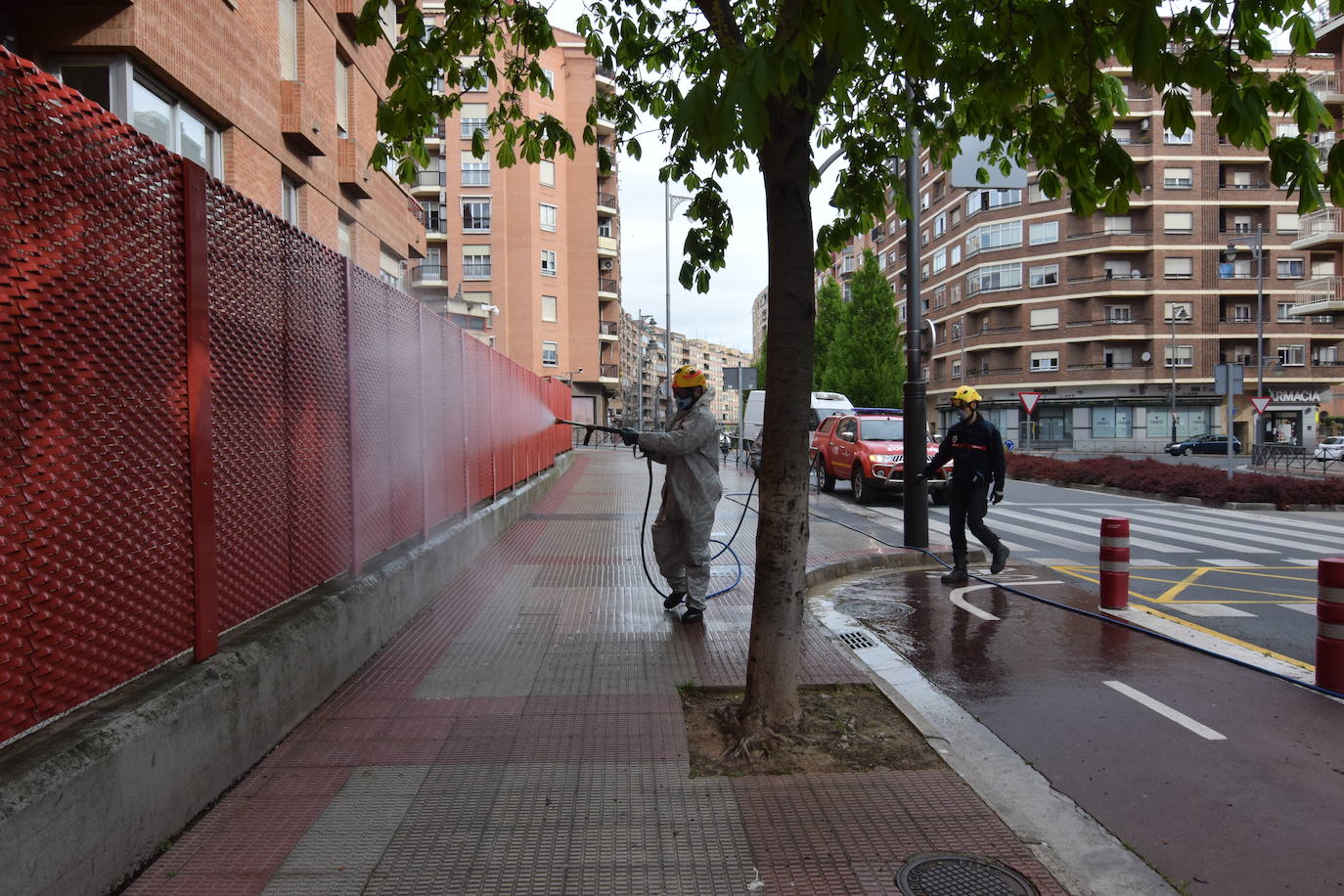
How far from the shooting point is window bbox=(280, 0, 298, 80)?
1426 cm

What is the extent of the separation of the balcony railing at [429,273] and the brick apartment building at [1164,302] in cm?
2784

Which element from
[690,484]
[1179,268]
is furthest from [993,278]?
[690,484]

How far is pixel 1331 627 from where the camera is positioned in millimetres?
4910

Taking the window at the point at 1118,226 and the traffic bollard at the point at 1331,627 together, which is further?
the window at the point at 1118,226

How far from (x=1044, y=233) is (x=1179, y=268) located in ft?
28.6

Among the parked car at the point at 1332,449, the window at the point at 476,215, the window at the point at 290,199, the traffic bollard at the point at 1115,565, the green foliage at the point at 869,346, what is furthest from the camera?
the green foliage at the point at 869,346

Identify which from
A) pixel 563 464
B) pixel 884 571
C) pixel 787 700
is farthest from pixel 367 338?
pixel 563 464

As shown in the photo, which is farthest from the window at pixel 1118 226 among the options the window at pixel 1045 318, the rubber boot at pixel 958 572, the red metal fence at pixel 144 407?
the red metal fence at pixel 144 407

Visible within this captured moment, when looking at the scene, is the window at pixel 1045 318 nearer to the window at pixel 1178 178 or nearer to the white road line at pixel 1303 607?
the window at pixel 1178 178

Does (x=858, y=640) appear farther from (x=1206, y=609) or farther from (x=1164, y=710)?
(x=1206, y=609)

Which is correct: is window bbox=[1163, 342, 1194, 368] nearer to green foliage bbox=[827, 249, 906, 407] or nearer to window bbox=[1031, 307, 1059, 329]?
window bbox=[1031, 307, 1059, 329]

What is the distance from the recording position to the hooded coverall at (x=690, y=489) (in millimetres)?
6059

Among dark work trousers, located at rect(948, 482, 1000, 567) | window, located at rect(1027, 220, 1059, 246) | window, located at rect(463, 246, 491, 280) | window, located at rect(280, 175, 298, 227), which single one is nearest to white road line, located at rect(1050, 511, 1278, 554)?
dark work trousers, located at rect(948, 482, 1000, 567)

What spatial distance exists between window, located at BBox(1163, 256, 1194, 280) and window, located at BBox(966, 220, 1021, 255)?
9.22 metres
